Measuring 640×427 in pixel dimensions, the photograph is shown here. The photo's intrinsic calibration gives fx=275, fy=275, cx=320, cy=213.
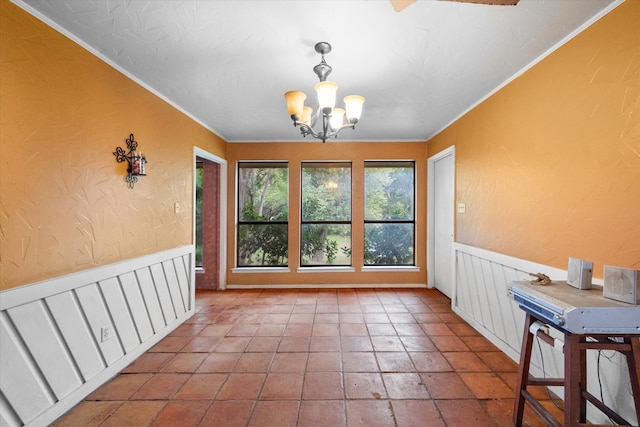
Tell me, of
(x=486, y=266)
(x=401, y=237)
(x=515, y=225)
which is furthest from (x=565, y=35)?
(x=401, y=237)

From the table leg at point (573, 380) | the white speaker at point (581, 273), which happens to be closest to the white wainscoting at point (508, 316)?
the white speaker at point (581, 273)

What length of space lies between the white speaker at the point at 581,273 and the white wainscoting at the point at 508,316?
0.84 feet

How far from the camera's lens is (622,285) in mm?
1244

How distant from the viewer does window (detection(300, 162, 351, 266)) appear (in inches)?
181

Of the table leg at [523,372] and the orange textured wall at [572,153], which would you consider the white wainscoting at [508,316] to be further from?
the table leg at [523,372]

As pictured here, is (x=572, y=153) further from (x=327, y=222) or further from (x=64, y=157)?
(x=64, y=157)

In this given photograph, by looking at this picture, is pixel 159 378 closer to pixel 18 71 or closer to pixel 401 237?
pixel 18 71

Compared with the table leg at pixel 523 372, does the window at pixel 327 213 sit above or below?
above

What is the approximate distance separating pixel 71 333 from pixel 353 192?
3677mm

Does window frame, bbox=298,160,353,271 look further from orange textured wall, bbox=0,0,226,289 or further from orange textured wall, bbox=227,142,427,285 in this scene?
orange textured wall, bbox=0,0,226,289

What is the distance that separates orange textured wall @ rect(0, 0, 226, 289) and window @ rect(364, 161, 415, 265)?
3088mm

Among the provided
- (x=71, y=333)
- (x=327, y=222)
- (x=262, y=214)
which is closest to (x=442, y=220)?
(x=327, y=222)

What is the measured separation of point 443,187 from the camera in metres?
4.10

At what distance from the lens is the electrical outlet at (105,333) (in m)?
2.06
